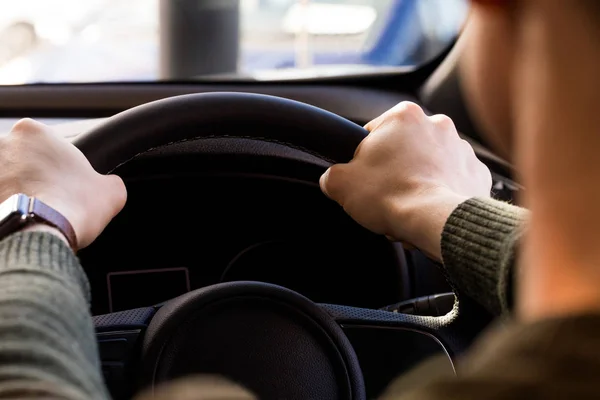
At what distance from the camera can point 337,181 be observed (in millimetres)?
938

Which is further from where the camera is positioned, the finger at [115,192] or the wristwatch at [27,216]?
the finger at [115,192]

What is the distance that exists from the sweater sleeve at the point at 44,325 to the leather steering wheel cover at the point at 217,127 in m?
0.18

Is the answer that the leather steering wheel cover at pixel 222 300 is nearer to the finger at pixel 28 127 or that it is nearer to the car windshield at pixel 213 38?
the finger at pixel 28 127

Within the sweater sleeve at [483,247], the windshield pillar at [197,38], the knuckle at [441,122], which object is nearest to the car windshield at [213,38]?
the windshield pillar at [197,38]

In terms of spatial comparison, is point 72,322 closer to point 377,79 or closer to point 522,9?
point 522,9

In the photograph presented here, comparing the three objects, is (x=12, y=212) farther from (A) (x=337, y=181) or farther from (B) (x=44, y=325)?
(A) (x=337, y=181)

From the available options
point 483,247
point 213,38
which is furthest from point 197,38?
point 483,247

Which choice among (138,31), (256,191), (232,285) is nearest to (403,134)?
(232,285)

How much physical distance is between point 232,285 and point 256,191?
32 cm

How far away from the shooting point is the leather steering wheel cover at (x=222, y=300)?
93 centimetres

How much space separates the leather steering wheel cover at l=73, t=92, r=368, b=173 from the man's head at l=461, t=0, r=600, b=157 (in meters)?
0.36

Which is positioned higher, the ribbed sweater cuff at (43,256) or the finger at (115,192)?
the ribbed sweater cuff at (43,256)

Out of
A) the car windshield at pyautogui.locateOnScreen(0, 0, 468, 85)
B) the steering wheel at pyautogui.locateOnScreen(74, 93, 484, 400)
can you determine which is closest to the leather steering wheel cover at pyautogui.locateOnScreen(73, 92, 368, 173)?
the steering wheel at pyautogui.locateOnScreen(74, 93, 484, 400)

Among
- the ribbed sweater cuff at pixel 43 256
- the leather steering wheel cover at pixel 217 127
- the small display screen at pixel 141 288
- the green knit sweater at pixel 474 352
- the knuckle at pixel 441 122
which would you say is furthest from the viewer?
the small display screen at pixel 141 288
